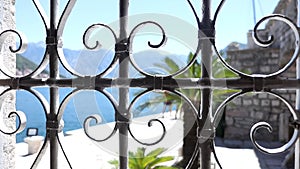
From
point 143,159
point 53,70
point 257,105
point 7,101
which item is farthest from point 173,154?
point 53,70

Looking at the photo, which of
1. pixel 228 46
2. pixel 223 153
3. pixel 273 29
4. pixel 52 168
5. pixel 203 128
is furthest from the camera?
pixel 228 46

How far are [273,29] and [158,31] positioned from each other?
5.98 m

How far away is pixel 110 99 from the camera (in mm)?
639

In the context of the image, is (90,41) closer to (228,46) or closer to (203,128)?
(203,128)

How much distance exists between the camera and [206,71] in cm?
60

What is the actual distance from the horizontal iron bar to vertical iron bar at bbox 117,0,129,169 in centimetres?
2

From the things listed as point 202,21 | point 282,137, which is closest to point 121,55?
point 202,21

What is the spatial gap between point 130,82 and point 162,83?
2.9 inches

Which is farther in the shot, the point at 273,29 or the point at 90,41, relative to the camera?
the point at 273,29

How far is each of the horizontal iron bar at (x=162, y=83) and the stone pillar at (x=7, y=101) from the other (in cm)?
10

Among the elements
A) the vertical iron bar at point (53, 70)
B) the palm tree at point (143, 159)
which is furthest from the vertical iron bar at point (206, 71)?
the palm tree at point (143, 159)

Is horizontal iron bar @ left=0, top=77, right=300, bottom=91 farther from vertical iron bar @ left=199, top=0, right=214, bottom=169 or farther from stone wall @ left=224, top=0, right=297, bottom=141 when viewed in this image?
stone wall @ left=224, top=0, right=297, bottom=141

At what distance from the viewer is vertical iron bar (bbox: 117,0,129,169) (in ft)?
2.08

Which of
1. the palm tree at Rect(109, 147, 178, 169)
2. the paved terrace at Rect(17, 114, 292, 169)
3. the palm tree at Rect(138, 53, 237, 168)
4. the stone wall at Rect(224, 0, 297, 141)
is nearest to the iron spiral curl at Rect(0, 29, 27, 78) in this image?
the palm tree at Rect(109, 147, 178, 169)
